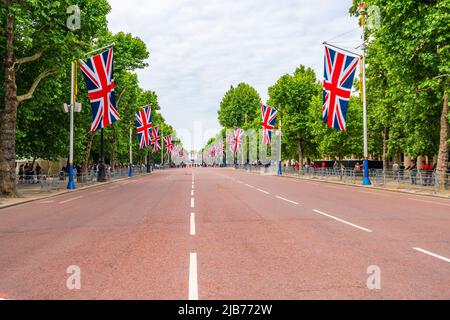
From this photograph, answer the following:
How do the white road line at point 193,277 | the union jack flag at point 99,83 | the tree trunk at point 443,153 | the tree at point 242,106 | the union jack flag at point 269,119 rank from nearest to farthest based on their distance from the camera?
the white road line at point 193,277
the tree trunk at point 443,153
the union jack flag at point 99,83
the union jack flag at point 269,119
the tree at point 242,106

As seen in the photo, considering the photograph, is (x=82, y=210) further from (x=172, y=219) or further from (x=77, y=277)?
(x=77, y=277)

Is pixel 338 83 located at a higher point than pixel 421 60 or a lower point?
lower

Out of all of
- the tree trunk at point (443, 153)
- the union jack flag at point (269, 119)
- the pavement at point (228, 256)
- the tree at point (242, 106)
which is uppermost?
the tree at point (242, 106)

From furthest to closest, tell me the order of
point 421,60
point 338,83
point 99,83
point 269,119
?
point 269,119 → point 99,83 → point 338,83 → point 421,60

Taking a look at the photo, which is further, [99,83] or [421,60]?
[99,83]

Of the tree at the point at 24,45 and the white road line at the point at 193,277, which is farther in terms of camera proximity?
the tree at the point at 24,45

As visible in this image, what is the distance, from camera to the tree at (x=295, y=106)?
56.1 metres

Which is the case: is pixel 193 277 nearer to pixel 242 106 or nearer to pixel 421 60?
pixel 421 60

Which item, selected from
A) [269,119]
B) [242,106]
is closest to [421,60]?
[269,119]

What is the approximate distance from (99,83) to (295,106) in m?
34.8

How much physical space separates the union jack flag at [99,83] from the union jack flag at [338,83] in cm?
1444

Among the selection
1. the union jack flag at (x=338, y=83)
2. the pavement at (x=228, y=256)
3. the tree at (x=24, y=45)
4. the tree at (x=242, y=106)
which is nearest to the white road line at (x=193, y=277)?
the pavement at (x=228, y=256)

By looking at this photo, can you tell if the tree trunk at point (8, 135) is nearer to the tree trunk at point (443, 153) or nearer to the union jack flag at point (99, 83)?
the union jack flag at point (99, 83)

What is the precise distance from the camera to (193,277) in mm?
5992
